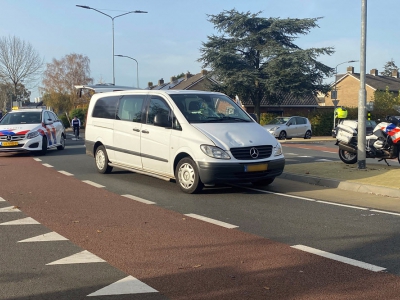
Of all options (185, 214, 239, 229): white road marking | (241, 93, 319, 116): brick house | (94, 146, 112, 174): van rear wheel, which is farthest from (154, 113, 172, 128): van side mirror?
(241, 93, 319, 116): brick house

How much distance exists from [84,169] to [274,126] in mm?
21670

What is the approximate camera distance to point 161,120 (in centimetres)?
1052

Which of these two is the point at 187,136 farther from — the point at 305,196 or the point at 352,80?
the point at 352,80

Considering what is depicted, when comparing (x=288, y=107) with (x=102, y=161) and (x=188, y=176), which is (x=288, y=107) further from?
(x=188, y=176)

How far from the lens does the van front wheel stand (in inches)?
379

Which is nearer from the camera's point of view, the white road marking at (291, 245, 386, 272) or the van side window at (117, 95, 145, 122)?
the white road marking at (291, 245, 386, 272)

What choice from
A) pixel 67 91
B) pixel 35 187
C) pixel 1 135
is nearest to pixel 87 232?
pixel 35 187

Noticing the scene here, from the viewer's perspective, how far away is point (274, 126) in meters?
34.0

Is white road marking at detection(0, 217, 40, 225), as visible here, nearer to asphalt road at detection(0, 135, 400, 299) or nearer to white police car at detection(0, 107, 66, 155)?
asphalt road at detection(0, 135, 400, 299)

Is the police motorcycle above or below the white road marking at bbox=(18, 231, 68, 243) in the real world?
above

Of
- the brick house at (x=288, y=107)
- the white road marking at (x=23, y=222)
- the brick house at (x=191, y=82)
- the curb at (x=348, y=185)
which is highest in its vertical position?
the brick house at (x=191, y=82)

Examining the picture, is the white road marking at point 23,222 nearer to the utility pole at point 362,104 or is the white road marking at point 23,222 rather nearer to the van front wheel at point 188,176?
the van front wheel at point 188,176

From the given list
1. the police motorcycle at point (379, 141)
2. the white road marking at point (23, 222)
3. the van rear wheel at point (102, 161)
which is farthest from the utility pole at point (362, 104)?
the white road marking at point (23, 222)

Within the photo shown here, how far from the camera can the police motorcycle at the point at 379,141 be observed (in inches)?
524
